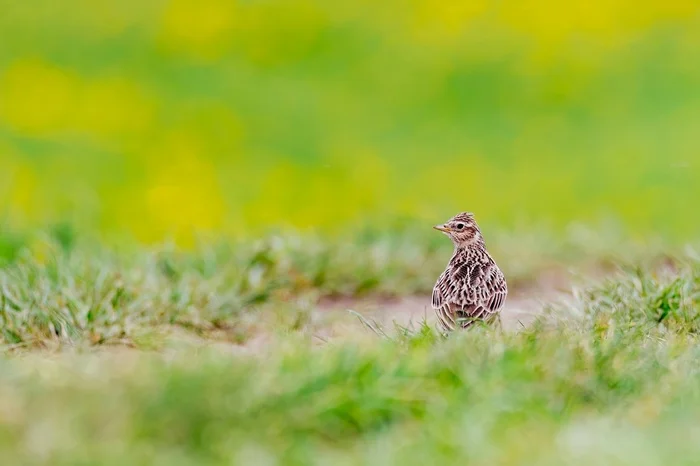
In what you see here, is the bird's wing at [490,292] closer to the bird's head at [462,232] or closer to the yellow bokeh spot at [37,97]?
the bird's head at [462,232]

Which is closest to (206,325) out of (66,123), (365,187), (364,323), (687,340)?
(364,323)

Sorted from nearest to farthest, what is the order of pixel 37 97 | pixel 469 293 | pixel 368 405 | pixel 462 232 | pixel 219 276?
pixel 368 405 < pixel 469 293 < pixel 462 232 < pixel 219 276 < pixel 37 97

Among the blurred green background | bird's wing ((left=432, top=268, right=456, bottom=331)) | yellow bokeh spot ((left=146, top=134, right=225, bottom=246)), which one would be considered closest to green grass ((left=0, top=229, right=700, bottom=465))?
bird's wing ((left=432, top=268, right=456, bottom=331))

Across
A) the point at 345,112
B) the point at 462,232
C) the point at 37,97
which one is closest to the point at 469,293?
the point at 462,232

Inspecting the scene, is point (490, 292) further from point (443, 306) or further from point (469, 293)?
point (443, 306)

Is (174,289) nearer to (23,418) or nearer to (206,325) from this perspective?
(206,325)
